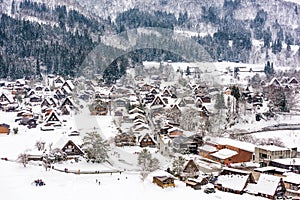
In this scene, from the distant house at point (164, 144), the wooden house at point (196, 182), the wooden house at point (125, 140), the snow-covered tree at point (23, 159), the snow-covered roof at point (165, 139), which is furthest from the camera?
the snow-covered roof at point (165, 139)

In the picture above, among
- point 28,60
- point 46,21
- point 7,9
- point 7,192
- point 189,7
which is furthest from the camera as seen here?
point 189,7

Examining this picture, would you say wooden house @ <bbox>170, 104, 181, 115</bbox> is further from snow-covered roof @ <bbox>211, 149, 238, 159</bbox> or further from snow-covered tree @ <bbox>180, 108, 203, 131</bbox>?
snow-covered roof @ <bbox>211, 149, 238, 159</bbox>

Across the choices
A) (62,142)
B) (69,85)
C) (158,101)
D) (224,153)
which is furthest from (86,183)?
(69,85)

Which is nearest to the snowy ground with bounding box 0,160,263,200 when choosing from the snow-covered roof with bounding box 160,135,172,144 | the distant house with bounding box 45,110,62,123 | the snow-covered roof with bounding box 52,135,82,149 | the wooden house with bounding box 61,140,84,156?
the wooden house with bounding box 61,140,84,156

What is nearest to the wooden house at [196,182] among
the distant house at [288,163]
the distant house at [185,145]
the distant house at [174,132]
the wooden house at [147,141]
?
the distant house at [288,163]

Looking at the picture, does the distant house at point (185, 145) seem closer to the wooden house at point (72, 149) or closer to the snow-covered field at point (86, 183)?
the snow-covered field at point (86, 183)

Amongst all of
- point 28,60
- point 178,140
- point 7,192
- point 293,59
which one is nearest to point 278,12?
point 293,59

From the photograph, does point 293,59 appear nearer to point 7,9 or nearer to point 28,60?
point 28,60
